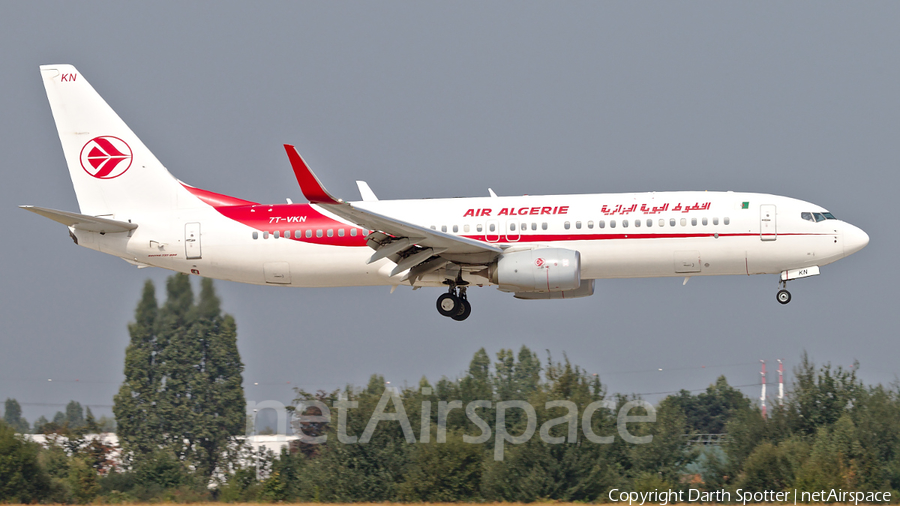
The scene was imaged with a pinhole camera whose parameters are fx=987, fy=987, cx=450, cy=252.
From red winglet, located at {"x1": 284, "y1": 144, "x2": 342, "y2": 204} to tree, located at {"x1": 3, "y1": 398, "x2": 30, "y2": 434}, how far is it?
30457 mm

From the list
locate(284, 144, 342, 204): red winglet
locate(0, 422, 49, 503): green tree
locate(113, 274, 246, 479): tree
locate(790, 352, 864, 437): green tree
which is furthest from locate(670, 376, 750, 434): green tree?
locate(284, 144, 342, 204): red winglet

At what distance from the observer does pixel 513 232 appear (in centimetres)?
3209

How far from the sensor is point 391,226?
98.9ft

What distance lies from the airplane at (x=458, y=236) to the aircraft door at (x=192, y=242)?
0.12 ft

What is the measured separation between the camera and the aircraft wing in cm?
2784

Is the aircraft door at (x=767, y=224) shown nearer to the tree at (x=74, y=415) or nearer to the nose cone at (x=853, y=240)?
the nose cone at (x=853, y=240)

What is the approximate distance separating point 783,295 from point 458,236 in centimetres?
1110

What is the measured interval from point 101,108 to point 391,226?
14.1 meters

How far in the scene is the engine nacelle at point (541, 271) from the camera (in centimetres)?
3073

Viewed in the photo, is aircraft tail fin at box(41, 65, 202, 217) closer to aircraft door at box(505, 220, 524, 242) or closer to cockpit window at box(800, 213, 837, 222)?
aircraft door at box(505, 220, 524, 242)

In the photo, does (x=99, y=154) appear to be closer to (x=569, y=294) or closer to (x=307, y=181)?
(x=307, y=181)

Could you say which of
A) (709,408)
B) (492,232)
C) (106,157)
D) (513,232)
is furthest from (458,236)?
(709,408)

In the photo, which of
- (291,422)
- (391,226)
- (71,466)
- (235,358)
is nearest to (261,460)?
(291,422)

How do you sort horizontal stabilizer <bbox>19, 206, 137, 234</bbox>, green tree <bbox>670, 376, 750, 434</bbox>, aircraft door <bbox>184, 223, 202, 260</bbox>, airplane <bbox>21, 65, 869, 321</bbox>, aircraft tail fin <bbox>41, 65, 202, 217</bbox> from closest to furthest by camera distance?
1. airplane <bbox>21, 65, 869, 321</bbox>
2. horizontal stabilizer <bbox>19, 206, 137, 234</bbox>
3. aircraft door <bbox>184, 223, 202, 260</bbox>
4. aircraft tail fin <bbox>41, 65, 202, 217</bbox>
5. green tree <bbox>670, 376, 750, 434</bbox>
